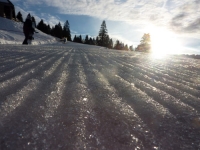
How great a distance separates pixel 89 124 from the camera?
751 mm

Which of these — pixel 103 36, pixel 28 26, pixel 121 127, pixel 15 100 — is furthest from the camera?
pixel 103 36

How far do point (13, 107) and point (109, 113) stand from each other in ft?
1.78

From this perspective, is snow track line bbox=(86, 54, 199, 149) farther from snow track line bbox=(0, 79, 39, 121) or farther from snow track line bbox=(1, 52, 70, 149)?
snow track line bbox=(0, 79, 39, 121)

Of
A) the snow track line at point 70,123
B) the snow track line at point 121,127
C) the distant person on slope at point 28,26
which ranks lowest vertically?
the snow track line at point 70,123

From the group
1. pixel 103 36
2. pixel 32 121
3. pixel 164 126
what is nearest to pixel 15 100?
pixel 32 121

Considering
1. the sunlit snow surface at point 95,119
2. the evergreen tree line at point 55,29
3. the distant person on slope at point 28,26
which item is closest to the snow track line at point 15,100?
the sunlit snow surface at point 95,119

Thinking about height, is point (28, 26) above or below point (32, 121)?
above

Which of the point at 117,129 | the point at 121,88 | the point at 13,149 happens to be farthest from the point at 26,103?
the point at 121,88

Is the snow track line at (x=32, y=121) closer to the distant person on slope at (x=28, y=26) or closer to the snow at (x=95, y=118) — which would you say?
the snow at (x=95, y=118)

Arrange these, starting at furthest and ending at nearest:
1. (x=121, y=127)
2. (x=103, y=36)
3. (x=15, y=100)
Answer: (x=103, y=36) < (x=15, y=100) < (x=121, y=127)

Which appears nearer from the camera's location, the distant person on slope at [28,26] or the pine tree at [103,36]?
the distant person on slope at [28,26]

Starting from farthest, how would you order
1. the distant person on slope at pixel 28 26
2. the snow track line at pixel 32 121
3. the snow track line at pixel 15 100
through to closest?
the distant person on slope at pixel 28 26 → the snow track line at pixel 15 100 → the snow track line at pixel 32 121

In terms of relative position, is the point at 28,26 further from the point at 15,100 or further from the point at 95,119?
the point at 95,119

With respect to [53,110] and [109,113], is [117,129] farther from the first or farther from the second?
[53,110]
